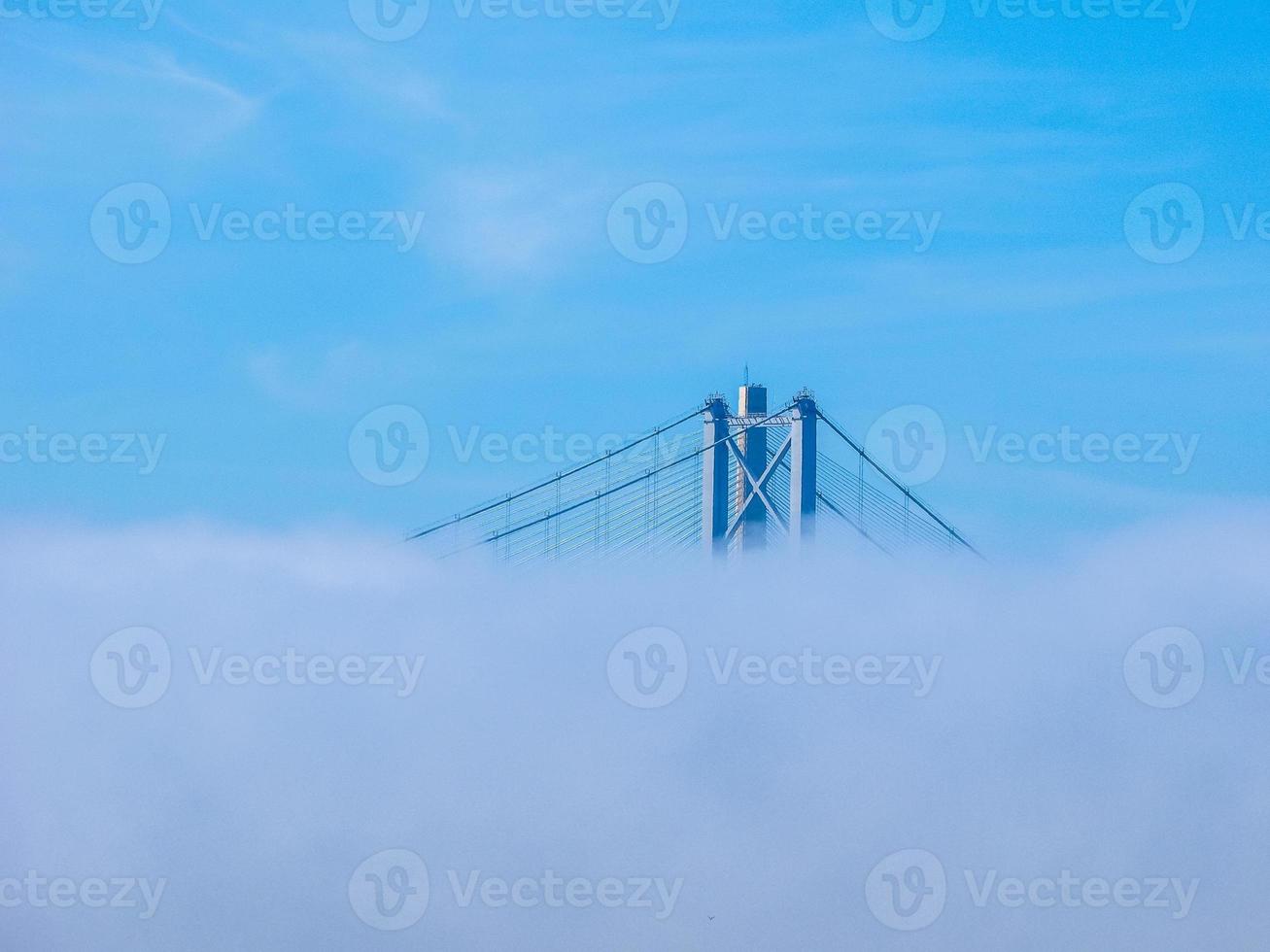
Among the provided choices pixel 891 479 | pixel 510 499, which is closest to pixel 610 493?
pixel 510 499

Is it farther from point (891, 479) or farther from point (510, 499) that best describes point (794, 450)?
→ point (510, 499)

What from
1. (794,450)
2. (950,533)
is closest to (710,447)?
(794,450)

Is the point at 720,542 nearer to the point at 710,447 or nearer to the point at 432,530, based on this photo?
the point at 710,447

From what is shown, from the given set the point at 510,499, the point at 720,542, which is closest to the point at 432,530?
the point at 510,499

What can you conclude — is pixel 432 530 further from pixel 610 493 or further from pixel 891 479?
pixel 891 479

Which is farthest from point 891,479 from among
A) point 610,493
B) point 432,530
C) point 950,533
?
point 432,530

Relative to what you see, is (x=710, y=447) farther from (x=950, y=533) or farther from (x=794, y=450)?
(x=950, y=533)
